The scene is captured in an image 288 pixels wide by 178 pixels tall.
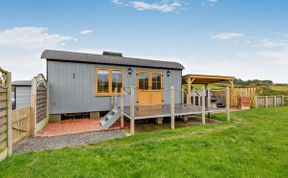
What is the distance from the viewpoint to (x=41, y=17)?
870cm

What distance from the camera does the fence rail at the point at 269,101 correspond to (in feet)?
38.2

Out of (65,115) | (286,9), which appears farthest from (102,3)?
(286,9)

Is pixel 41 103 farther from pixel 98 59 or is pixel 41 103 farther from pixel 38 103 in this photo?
pixel 98 59

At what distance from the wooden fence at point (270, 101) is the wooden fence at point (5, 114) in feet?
46.4

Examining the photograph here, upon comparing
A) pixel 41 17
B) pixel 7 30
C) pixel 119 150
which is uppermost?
pixel 41 17

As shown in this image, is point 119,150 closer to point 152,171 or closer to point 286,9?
point 152,171

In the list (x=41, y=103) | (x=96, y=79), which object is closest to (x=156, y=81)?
(x=96, y=79)

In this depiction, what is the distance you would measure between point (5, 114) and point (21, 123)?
5.13 feet

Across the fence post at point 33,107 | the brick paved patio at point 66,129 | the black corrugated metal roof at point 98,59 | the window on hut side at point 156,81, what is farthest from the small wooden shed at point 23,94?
the window on hut side at point 156,81

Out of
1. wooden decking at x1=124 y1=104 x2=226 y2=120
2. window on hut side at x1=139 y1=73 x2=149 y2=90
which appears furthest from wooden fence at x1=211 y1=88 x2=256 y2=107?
window on hut side at x1=139 y1=73 x2=149 y2=90

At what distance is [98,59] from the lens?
25.2ft

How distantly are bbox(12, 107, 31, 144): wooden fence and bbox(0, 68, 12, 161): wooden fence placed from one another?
0.92 metres

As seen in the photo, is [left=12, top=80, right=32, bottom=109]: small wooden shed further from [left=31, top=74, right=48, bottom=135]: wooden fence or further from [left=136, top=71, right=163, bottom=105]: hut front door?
[left=136, top=71, right=163, bottom=105]: hut front door

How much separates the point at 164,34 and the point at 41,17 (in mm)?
8057
